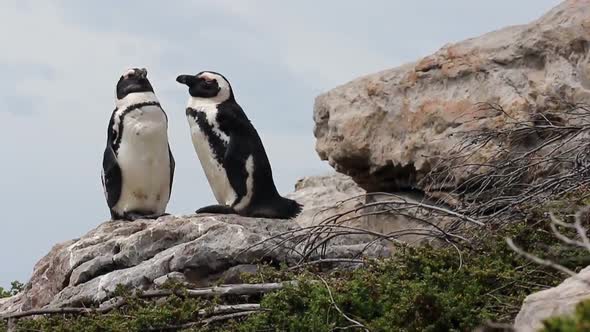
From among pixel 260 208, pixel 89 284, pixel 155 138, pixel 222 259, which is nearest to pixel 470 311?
pixel 222 259

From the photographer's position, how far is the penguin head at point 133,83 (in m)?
11.6

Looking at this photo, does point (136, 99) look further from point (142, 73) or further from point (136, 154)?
point (136, 154)

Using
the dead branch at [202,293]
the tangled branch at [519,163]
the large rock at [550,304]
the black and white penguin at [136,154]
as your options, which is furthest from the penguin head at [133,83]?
the large rock at [550,304]

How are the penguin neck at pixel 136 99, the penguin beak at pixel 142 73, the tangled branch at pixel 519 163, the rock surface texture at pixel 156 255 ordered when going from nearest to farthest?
1. the tangled branch at pixel 519 163
2. the rock surface texture at pixel 156 255
3. the penguin neck at pixel 136 99
4. the penguin beak at pixel 142 73

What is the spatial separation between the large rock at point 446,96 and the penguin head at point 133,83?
1.60 metres

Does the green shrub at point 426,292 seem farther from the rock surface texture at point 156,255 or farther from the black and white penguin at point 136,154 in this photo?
the black and white penguin at point 136,154

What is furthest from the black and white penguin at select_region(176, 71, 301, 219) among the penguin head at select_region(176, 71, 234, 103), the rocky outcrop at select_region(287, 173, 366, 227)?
the rocky outcrop at select_region(287, 173, 366, 227)

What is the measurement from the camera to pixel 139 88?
1159cm

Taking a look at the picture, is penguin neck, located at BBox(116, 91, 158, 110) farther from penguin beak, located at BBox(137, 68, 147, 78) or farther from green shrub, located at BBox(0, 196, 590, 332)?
green shrub, located at BBox(0, 196, 590, 332)

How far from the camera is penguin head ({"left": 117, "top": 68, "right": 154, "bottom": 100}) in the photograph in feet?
38.0

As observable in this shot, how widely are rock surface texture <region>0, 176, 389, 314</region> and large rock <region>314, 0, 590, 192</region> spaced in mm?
1106

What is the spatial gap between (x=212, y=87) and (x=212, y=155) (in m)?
0.65

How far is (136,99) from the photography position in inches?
452

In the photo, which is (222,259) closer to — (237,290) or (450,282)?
(237,290)
